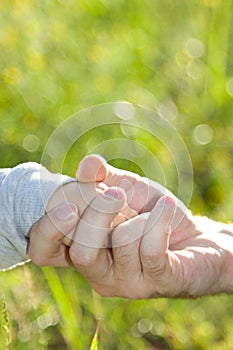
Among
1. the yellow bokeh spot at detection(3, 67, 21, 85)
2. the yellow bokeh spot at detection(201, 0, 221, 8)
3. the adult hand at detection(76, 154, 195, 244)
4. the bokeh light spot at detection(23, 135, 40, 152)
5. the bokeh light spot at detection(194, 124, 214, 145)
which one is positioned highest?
the yellow bokeh spot at detection(201, 0, 221, 8)

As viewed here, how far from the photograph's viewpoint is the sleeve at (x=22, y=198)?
1576 mm

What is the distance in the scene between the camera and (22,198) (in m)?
1.59

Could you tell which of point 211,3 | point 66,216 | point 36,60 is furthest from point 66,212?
point 211,3

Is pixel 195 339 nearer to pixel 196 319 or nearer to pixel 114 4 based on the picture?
pixel 196 319

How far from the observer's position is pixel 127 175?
175cm

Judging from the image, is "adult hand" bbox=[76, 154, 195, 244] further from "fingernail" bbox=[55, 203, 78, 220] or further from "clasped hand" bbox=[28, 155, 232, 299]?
"fingernail" bbox=[55, 203, 78, 220]

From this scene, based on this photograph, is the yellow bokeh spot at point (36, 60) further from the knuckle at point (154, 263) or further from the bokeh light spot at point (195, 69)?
the knuckle at point (154, 263)

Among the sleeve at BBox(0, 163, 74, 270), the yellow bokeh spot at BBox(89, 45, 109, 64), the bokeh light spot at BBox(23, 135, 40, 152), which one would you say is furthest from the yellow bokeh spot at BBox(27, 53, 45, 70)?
the sleeve at BBox(0, 163, 74, 270)

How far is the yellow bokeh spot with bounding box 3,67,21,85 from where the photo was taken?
3084mm

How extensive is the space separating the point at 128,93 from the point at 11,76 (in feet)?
1.41

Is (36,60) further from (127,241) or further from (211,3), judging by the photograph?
(127,241)

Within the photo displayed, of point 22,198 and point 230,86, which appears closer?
point 22,198

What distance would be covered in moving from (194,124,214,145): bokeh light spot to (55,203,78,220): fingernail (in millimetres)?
1496

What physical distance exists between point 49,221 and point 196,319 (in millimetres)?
1066
